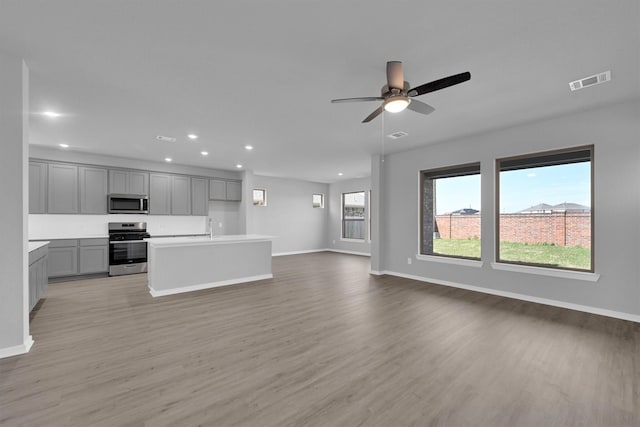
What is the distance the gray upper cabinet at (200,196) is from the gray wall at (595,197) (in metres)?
5.71

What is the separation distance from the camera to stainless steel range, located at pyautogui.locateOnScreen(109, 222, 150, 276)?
618 cm

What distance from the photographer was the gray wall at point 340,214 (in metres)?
9.64

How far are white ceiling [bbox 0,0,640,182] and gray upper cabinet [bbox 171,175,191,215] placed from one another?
2.77m

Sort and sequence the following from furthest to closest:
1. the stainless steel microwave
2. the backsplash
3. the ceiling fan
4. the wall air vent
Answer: the stainless steel microwave
the backsplash
the wall air vent
the ceiling fan

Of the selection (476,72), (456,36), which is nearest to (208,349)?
(456,36)

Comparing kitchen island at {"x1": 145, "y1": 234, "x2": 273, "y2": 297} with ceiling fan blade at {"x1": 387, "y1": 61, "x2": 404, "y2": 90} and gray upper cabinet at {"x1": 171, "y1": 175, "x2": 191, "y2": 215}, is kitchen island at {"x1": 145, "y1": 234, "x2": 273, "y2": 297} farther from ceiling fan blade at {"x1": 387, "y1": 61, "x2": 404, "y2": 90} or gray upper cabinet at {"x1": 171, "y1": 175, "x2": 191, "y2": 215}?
ceiling fan blade at {"x1": 387, "y1": 61, "x2": 404, "y2": 90}

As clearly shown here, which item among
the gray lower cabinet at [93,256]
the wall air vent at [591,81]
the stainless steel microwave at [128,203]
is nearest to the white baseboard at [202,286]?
the gray lower cabinet at [93,256]

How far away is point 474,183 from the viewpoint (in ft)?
17.2

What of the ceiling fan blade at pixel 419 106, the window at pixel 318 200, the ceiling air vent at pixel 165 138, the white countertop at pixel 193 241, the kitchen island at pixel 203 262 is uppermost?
the ceiling air vent at pixel 165 138

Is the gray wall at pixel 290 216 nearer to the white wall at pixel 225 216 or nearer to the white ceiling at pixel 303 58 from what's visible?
the white wall at pixel 225 216

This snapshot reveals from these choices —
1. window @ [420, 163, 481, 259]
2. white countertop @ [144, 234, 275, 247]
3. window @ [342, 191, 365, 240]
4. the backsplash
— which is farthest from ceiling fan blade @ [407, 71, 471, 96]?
window @ [342, 191, 365, 240]

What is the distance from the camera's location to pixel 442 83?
89.9 inches

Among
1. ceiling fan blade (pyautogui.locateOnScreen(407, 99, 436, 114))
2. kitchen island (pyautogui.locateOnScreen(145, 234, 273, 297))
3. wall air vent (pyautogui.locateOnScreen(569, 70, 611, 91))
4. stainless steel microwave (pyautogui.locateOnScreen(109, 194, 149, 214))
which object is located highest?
wall air vent (pyautogui.locateOnScreen(569, 70, 611, 91))

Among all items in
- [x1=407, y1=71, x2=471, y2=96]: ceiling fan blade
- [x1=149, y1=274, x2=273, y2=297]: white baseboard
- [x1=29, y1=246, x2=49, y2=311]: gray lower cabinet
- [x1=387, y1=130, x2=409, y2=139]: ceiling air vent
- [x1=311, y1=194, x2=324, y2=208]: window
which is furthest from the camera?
[x1=311, y1=194, x2=324, y2=208]: window
